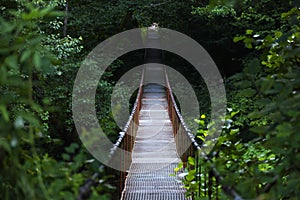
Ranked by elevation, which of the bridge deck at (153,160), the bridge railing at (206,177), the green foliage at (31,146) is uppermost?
the green foliage at (31,146)

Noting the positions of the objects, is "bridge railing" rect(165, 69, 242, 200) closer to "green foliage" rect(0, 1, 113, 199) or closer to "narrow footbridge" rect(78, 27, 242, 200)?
"narrow footbridge" rect(78, 27, 242, 200)

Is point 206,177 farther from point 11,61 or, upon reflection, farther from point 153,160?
point 153,160

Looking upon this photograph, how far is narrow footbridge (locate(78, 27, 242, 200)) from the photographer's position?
268 centimetres

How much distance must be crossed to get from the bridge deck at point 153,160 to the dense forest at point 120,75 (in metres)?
0.69

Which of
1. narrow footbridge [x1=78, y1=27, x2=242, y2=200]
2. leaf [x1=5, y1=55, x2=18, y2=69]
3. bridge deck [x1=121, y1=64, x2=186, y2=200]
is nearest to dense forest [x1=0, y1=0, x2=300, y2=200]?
leaf [x1=5, y1=55, x2=18, y2=69]

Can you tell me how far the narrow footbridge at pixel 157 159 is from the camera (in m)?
2.68

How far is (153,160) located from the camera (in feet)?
22.9

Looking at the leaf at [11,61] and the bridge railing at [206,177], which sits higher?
the leaf at [11,61]

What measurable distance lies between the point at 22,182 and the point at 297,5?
1.68 metres

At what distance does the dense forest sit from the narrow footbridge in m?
0.12

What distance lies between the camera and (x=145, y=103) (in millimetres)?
14023

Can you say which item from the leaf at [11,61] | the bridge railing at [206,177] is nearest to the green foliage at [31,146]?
the leaf at [11,61]

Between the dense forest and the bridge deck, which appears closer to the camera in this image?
the dense forest

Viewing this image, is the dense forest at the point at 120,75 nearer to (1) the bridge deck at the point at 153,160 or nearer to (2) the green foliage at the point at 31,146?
(2) the green foliage at the point at 31,146
